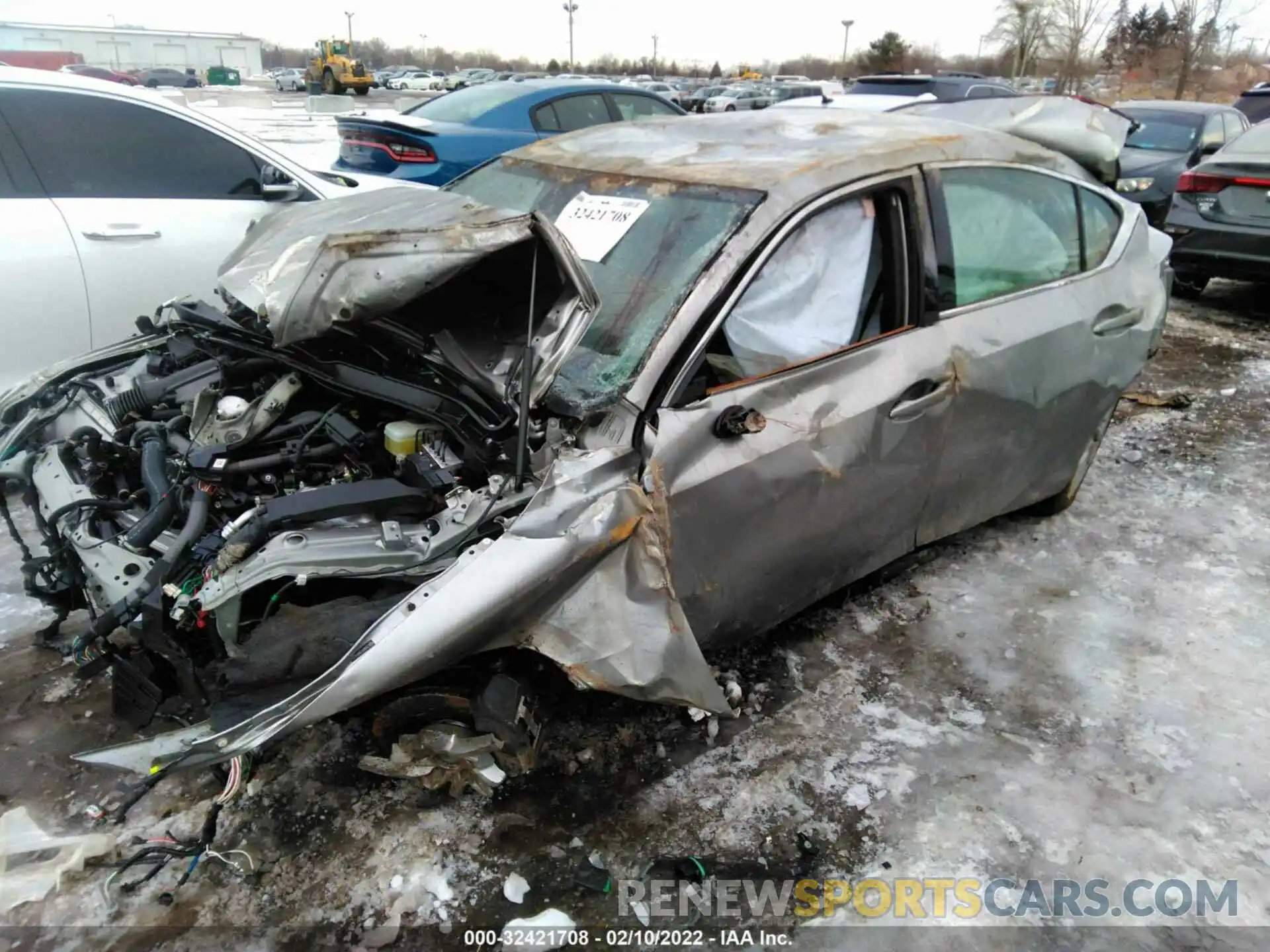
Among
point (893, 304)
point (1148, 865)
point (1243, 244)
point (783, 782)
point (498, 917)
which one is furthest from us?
point (1243, 244)

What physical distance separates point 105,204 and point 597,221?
284 cm

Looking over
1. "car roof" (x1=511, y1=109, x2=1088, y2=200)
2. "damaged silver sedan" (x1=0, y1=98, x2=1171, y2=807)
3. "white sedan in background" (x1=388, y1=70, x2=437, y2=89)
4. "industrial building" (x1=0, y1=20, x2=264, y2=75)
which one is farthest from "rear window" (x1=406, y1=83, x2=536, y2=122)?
"industrial building" (x1=0, y1=20, x2=264, y2=75)

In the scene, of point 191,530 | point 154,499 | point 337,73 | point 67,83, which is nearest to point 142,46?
point 337,73

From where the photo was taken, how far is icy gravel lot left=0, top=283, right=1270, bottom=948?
7.01 feet

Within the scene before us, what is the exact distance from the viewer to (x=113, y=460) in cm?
268

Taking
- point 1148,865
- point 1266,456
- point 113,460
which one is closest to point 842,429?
point 1148,865

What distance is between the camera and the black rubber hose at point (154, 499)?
7.67 ft

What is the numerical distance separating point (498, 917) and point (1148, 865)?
1742mm

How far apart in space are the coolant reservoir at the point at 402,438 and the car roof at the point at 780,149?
116 centimetres

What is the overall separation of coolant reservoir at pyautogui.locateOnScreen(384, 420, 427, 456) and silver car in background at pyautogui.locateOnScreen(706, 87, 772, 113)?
76.9 ft

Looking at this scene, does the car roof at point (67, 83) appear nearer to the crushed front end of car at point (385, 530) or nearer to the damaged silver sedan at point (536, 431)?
the damaged silver sedan at point (536, 431)

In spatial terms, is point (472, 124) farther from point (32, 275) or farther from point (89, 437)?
point (89, 437)

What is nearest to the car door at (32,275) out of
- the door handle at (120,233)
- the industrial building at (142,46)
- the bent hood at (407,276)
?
the door handle at (120,233)

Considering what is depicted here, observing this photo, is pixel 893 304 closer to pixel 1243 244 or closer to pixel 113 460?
pixel 113 460
